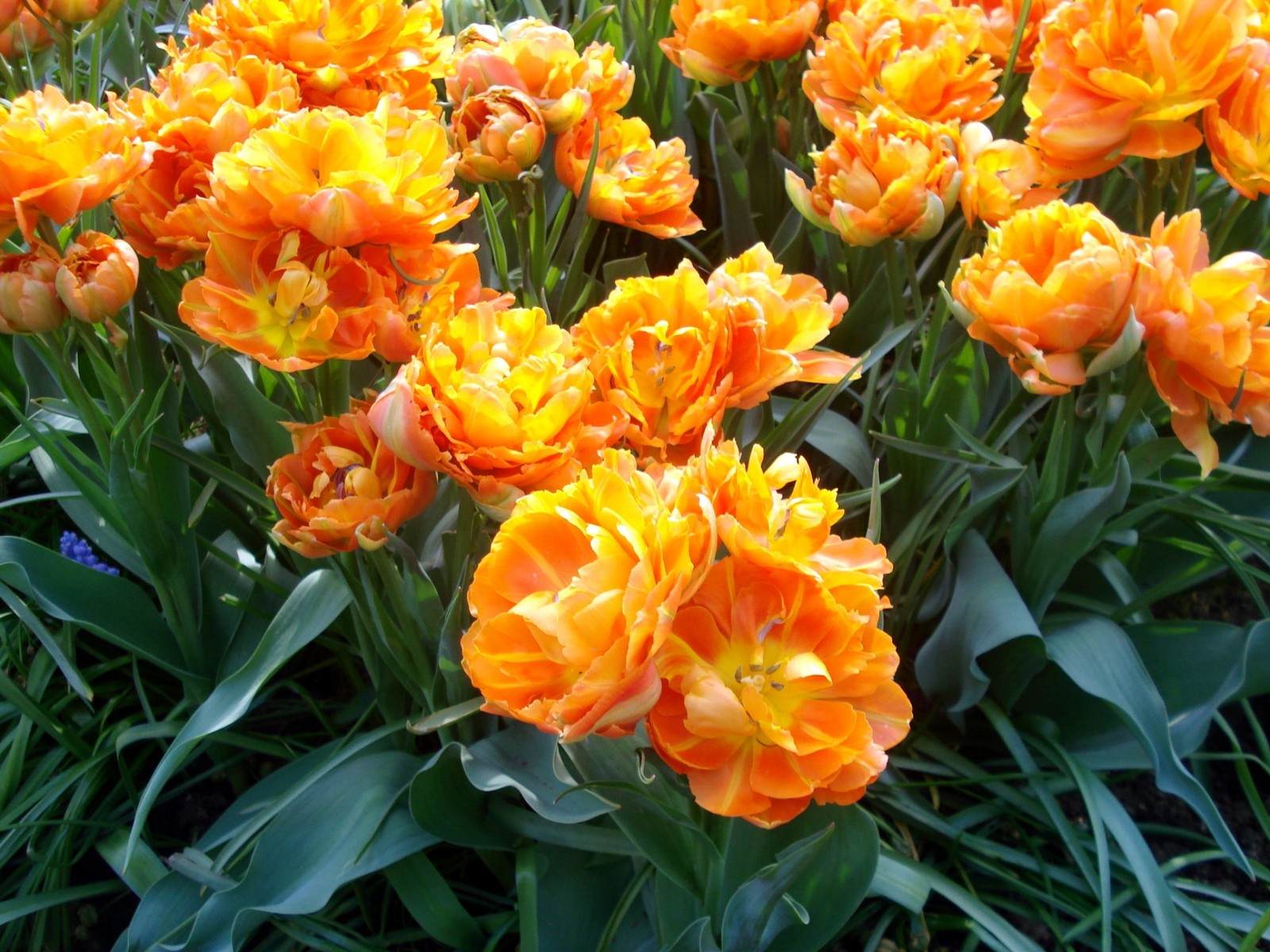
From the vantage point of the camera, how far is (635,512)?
0.55 m

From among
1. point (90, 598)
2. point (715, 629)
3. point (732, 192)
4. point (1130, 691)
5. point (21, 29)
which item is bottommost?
point (1130, 691)

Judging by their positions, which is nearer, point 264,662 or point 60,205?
point 60,205

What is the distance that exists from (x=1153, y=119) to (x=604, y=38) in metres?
1.05

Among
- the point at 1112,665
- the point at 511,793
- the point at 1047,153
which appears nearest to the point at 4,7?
the point at 511,793

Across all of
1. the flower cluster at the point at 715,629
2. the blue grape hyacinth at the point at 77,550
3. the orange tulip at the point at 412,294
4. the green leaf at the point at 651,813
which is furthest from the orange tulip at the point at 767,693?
the blue grape hyacinth at the point at 77,550

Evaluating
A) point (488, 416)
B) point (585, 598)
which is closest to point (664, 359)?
point (488, 416)

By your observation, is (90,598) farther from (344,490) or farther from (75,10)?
(75,10)

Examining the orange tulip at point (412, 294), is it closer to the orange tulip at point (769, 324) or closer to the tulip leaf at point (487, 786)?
the orange tulip at point (769, 324)

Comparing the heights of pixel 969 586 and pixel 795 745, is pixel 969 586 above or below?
below

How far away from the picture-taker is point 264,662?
0.94 metres

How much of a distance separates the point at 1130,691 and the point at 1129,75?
60 cm

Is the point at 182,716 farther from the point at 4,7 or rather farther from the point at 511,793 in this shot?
the point at 4,7

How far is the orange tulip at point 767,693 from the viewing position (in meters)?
0.56

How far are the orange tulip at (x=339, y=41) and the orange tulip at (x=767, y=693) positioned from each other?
2.28 ft
